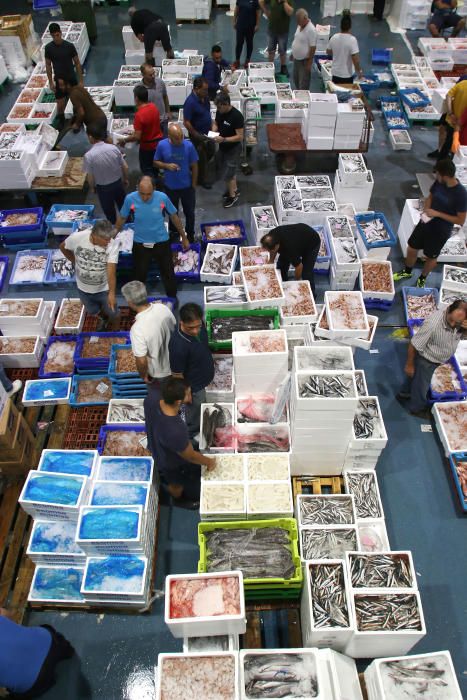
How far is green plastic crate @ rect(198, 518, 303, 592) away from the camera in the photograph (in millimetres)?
4125

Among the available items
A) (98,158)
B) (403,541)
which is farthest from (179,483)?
(98,158)

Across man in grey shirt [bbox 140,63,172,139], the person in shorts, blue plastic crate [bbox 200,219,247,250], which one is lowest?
blue plastic crate [bbox 200,219,247,250]

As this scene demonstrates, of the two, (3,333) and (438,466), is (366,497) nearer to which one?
(438,466)

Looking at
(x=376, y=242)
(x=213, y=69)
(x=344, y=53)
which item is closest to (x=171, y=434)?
(x=376, y=242)

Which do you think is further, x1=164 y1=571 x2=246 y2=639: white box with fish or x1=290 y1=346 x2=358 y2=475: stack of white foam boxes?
x1=290 y1=346 x2=358 y2=475: stack of white foam boxes

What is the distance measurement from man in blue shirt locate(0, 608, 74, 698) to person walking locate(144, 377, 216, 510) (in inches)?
61.1

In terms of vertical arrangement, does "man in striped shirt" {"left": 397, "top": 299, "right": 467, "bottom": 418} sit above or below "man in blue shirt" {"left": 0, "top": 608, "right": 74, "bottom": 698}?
above

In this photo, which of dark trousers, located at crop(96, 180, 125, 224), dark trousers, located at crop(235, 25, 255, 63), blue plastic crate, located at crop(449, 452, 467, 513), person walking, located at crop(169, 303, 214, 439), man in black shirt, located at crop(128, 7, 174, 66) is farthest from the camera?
dark trousers, located at crop(235, 25, 255, 63)

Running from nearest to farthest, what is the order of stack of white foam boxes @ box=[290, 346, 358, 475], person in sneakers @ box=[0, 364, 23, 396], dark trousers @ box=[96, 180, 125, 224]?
1. stack of white foam boxes @ box=[290, 346, 358, 475]
2. person in sneakers @ box=[0, 364, 23, 396]
3. dark trousers @ box=[96, 180, 125, 224]

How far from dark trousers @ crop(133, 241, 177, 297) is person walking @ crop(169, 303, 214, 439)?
5.61 ft

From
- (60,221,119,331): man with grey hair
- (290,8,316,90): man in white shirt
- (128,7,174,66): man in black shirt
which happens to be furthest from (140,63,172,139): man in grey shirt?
(60,221,119,331): man with grey hair

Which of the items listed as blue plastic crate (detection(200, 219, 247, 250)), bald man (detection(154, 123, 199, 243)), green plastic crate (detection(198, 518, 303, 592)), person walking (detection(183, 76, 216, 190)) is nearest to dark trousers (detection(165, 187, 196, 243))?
bald man (detection(154, 123, 199, 243))

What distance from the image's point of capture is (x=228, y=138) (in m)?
7.98

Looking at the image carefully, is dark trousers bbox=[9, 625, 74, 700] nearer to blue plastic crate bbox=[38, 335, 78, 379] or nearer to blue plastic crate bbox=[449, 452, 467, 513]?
blue plastic crate bbox=[38, 335, 78, 379]
